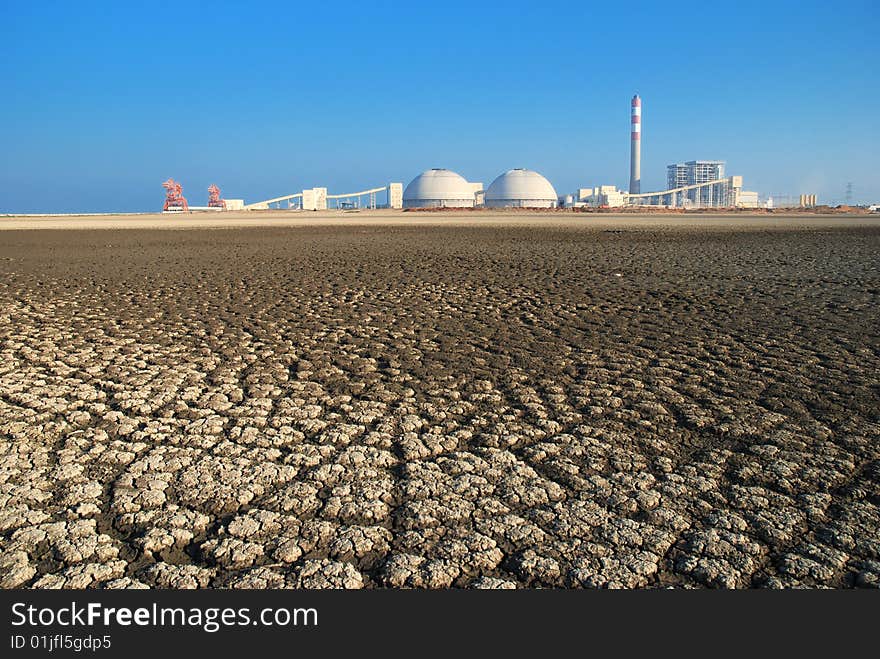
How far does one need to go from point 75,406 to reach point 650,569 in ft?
9.09

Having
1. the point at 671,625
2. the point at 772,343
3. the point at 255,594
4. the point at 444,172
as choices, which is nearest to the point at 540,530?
the point at 671,625

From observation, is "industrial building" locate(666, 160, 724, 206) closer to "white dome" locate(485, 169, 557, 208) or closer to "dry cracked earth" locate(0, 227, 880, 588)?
"white dome" locate(485, 169, 557, 208)

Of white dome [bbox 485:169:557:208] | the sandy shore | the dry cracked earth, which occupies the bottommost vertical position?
the dry cracked earth

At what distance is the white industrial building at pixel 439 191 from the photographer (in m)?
87.8

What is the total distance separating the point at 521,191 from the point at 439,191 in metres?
10.4

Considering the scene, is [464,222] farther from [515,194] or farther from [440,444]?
[515,194]

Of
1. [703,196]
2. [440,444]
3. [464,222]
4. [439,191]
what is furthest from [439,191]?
[440,444]

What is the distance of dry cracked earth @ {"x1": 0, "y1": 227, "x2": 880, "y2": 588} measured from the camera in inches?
78.6

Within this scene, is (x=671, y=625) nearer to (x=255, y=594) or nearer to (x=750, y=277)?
(x=255, y=594)

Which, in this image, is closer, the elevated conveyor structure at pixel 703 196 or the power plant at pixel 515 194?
the power plant at pixel 515 194

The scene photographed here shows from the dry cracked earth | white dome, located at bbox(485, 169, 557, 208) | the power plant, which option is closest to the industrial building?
the power plant
